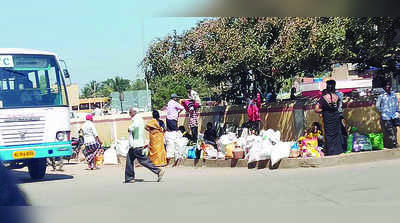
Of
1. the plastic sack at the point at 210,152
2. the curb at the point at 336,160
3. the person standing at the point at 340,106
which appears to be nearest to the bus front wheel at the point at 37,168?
the plastic sack at the point at 210,152

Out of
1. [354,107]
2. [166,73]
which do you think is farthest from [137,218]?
[166,73]

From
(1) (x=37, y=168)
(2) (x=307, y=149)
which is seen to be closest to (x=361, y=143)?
(2) (x=307, y=149)

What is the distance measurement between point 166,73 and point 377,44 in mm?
7301

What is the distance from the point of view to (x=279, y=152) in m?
11.7

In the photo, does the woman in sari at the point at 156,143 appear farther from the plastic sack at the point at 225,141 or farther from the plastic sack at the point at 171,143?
the plastic sack at the point at 171,143

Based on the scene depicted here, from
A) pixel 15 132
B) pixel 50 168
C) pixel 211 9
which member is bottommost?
pixel 50 168

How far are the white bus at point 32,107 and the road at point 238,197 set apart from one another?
83 centimetres

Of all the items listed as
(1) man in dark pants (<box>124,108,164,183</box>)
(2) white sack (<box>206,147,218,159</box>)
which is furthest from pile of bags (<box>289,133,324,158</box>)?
(1) man in dark pants (<box>124,108,164,183</box>)

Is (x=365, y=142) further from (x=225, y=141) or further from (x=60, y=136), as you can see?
(x=60, y=136)

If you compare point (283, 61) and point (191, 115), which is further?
point (191, 115)

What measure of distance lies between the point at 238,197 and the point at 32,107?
18.5 feet

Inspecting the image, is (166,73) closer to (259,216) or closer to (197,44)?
(197,44)

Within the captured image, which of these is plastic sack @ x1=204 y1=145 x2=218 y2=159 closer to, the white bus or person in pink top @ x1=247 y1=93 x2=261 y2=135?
person in pink top @ x1=247 y1=93 x2=261 y2=135

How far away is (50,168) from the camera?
1686 cm
